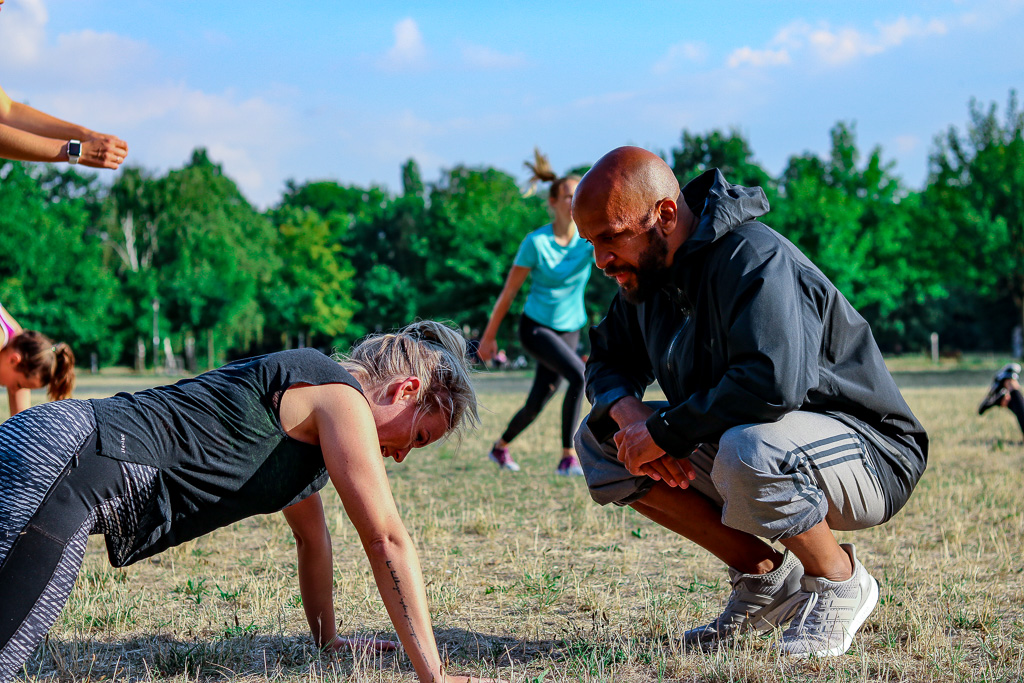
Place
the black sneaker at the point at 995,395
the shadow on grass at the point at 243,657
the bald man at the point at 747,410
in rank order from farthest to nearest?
the black sneaker at the point at 995,395 < the shadow on grass at the point at 243,657 < the bald man at the point at 747,410

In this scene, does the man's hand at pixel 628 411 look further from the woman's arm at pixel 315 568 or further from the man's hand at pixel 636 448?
the woman's arm at pixel 315 568

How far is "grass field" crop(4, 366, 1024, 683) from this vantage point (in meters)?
3.16

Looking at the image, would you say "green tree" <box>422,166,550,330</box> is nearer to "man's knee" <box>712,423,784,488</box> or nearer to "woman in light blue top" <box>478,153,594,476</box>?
"woman in light blue top" <box>478,153,594,476</box>

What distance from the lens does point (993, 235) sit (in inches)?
1266

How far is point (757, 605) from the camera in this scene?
3426 mm

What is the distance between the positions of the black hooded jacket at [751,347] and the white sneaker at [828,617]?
1.10 ft

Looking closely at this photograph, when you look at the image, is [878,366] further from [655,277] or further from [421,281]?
[421,281]

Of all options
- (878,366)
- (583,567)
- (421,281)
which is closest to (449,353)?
(878,366)

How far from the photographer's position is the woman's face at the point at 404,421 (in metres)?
2.87

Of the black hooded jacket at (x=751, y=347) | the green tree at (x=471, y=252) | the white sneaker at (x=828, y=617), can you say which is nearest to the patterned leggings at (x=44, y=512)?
the black hooded jacket at (x=751, y=347)

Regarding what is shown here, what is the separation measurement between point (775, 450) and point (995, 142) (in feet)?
115

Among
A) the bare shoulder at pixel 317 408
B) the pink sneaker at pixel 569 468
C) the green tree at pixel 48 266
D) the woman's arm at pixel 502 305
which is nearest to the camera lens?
the bare shoulder at pixel 317 408

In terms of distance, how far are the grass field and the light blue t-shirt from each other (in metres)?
1.76

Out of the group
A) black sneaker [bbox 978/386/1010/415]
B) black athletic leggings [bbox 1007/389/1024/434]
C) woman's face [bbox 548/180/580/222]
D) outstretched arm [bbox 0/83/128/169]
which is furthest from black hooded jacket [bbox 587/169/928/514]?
black athletic leggings [bbox 1007/389/1024/434]
